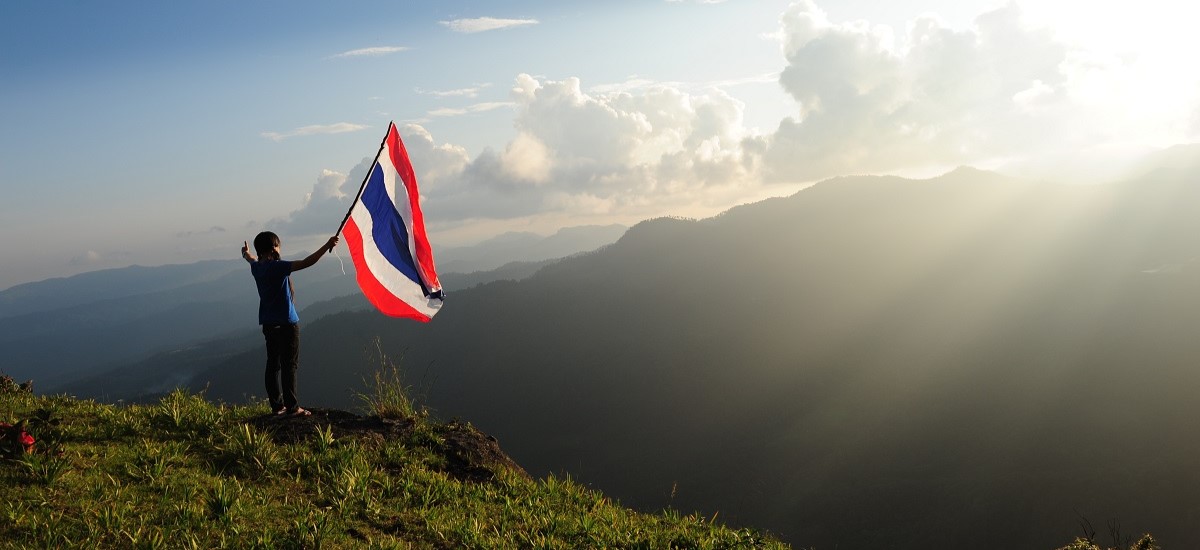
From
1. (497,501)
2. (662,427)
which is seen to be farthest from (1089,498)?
(497,501)

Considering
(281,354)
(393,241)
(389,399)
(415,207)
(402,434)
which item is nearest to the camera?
(281,354)

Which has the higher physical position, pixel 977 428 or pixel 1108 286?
pixel 1108 286

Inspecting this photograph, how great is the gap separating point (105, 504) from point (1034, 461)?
154 m

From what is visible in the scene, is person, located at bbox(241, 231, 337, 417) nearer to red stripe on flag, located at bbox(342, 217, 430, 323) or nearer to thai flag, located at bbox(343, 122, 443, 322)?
red stripe on flag, located at bbox(342, 217, 430, 323)

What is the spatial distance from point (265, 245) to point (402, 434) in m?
3.28

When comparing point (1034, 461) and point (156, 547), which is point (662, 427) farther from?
point (156, 547)

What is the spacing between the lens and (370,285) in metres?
9.03

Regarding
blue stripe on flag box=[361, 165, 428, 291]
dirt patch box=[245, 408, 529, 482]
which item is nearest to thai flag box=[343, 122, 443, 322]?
blue stripe on flag box=[361, 165, 428, 291]

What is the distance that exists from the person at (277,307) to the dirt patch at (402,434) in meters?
0.47

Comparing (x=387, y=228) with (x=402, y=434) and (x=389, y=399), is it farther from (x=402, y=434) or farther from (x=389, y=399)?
(x=402, y=434)

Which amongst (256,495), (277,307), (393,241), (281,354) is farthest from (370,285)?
(256,495)

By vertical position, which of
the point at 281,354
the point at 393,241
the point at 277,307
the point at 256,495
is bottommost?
the point at 256,495

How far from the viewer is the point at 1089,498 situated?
351 ft

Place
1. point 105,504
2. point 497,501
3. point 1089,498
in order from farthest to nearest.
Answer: point 1089,498 < point 497,501 < point 105,504
